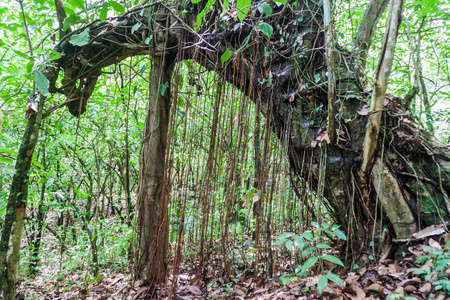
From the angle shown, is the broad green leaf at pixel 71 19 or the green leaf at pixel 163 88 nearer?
the broad green leaf at pixel 71 19

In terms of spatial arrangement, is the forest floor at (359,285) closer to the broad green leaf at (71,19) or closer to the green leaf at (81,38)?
the green leaf at (81,38)

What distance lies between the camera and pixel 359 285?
1.44m

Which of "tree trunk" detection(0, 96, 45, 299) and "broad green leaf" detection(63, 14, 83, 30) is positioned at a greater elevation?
"broad green leaf" detection(63, 14, 83, 30)

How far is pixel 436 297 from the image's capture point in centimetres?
117

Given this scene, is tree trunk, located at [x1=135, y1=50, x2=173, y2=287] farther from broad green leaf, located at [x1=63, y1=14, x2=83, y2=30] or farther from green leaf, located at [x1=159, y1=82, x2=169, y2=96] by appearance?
broad green leaf, located at [x1=63, y1=14, x2=83, y2=30]

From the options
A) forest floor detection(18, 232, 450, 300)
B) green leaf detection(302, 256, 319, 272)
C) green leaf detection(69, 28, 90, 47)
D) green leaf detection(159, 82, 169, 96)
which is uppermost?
green leaf detection(69, 28, 90, 47)

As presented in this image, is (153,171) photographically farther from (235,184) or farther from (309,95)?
(309,95)

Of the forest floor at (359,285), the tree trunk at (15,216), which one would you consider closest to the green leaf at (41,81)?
the tree trunk at (15,216)

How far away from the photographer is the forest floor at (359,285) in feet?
4.03

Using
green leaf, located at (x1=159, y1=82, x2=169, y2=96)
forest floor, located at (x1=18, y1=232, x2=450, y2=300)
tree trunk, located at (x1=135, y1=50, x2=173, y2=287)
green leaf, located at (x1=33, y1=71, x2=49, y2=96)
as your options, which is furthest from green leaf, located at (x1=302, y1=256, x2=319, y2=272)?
green leaf, located at (x1=33, y1=71, x2=49, y2=96)

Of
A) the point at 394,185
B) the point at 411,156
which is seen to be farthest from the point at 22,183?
the point at 411,156

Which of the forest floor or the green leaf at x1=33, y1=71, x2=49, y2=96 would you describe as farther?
the green leaf at x1=33, y1=71, x2=49, y2=96

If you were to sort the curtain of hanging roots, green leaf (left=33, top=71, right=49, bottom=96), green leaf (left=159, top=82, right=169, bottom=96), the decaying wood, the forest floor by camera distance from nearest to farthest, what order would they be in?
the forest floor → the decaying wood → green leaf (left=33, top=71, right=49, bottom=96) → the curtain of hanging roots → green leaf (left=159, top=82, right=169, bottom=96)

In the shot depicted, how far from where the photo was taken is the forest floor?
1.23 meters
